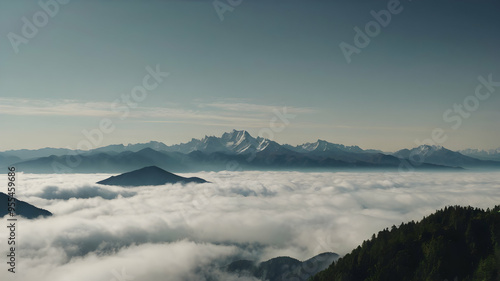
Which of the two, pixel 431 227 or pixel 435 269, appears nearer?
pixel 435 269

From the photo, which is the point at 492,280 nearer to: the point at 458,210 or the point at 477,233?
the point at 477,233

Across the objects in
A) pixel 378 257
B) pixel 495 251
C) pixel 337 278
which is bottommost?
pixel 337 278

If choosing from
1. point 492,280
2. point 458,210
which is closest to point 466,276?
point 492,280

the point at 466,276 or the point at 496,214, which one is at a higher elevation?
the point at 496,214

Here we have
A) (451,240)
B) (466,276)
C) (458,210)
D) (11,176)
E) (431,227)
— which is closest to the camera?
(11,176)

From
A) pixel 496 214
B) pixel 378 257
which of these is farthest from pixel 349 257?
pixel 496 214

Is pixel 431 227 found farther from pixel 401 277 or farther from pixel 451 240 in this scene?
pixel 401 277

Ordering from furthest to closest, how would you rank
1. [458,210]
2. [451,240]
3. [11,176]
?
[458,210], [451,240], [11,176]
